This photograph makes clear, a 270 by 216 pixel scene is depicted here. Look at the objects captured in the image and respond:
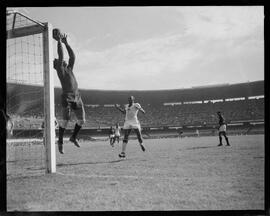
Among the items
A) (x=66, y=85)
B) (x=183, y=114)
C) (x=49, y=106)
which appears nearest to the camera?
(x=49, y=106)

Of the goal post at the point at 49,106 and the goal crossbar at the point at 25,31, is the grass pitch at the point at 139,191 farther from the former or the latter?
the goal crossbar at the point at 25,31

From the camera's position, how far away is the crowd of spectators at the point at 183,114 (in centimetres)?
4238

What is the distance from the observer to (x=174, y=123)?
44.3m

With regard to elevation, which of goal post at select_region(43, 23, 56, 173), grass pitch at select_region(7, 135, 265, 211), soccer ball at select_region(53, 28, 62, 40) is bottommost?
grass pitch at select_region(7, 135, 265, 211)

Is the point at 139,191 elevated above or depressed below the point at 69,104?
below

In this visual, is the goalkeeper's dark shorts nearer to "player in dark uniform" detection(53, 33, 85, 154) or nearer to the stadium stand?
"player in dark uniform" detection(53, 33, 85, 154)

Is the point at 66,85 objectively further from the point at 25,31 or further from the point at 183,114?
the point at 183,114

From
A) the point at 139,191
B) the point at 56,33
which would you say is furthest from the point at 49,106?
the point at 139,191

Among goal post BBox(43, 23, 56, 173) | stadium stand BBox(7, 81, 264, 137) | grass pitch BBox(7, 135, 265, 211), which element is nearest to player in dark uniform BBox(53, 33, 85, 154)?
goal post BBox(43, 23, 56, 173)

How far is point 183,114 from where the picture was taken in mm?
46219

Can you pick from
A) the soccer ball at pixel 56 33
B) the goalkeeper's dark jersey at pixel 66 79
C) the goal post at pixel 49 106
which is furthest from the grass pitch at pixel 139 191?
the soccer ball at pixel 56 33

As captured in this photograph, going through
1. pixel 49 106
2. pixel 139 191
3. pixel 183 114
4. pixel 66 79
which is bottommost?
pixel 139 191

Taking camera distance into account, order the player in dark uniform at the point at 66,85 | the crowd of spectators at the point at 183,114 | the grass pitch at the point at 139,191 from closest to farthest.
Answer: the grass pitch at the point at 139,191 → the player in dark uniform at the point at 66,85 → the crowd of spectators at the point at 183,114

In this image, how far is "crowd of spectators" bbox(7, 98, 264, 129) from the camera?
42.4 metres
